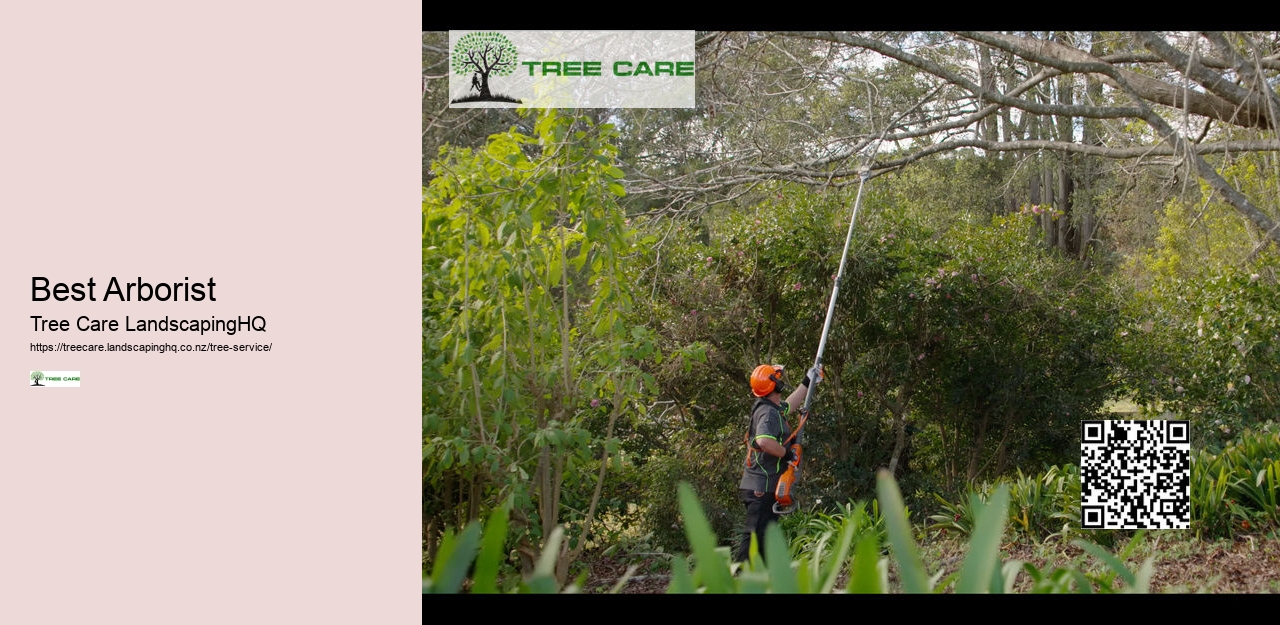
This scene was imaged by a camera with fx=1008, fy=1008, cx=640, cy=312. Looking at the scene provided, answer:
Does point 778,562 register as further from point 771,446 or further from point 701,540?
point 771,446

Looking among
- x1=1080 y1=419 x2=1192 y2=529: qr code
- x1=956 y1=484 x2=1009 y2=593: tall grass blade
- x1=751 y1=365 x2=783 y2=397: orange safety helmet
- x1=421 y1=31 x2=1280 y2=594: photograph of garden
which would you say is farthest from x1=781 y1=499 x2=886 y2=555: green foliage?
x1=956 y1=484 x2=1009 y2=593: tall grass blade

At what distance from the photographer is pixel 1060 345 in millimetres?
6555

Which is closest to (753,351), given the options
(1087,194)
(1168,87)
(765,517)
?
(765,517)

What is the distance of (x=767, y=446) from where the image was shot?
176 inches

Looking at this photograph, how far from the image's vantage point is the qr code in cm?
440

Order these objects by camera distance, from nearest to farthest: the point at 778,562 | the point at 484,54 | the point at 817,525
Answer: the point at 778,562 → the point at 484,54 → the point at 817,525

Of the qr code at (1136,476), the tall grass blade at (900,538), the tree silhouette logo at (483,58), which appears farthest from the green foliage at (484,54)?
the qr code at (1136,476)

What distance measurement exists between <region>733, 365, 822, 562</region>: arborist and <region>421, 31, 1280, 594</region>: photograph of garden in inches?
0.5

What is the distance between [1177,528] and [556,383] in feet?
9.11

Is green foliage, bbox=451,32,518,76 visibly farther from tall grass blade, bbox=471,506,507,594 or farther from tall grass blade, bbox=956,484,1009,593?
tall grass blade, bbox=956,484,1009,593

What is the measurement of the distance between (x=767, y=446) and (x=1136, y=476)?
168cm

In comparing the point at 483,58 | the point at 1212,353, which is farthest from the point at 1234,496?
the point at 483,58

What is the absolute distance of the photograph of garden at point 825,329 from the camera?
160 inches

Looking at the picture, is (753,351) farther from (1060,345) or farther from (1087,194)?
(1087,194)
